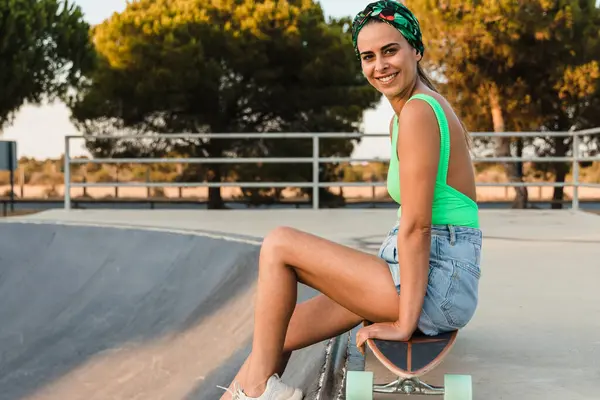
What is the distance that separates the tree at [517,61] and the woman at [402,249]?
15885 mm

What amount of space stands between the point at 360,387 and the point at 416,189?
57 cm

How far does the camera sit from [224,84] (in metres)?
18.1

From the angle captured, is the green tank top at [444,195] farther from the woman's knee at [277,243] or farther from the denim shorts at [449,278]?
the woman's knee at [277,243]

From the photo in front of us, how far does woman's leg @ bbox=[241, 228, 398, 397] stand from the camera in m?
2.17

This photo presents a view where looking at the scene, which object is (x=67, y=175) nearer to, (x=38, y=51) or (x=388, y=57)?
(x=38, y=51)

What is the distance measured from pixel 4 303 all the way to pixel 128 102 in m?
12.1

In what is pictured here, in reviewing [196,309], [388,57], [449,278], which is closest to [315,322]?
[449,278]

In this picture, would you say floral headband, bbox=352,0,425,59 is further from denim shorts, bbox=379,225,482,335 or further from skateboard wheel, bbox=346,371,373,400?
skateboard wheel, bbox=346,371,373,400

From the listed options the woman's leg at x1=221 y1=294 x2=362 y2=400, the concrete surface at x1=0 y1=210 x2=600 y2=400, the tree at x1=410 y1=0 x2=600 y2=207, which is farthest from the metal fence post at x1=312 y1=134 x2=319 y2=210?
the tree at x1=410 y1=0 x2=600 y2=207

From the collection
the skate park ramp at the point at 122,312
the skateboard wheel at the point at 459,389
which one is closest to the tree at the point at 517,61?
the skate park ramp at the point at 122,312

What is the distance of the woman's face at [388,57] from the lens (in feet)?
6.83

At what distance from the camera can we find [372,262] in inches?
85.7

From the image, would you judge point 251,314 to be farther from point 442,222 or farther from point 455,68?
point 455,68

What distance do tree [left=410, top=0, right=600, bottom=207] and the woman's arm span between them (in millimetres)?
16033
